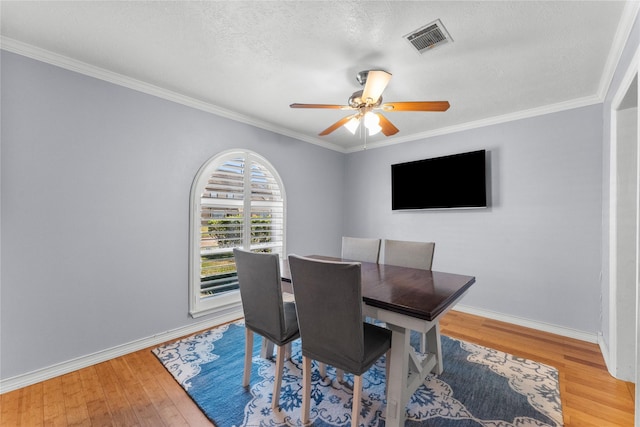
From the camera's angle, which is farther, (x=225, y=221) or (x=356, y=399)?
(x=225, y=221)

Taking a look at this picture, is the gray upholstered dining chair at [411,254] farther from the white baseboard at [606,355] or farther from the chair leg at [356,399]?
the white baseboard at [606,355]

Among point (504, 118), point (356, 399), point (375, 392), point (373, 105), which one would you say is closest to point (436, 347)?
point (375, 392)

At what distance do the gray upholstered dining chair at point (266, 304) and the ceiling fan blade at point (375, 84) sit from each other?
1.33 m

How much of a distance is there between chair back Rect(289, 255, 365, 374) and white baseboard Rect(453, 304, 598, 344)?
2628 mm

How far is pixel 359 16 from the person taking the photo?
5.24 ft

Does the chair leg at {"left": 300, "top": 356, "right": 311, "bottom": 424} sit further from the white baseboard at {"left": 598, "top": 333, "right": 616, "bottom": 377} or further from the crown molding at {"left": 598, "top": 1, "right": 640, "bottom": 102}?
the crown molding at {"left": 598, "top": 1, "right": 640, "bottom": 102}

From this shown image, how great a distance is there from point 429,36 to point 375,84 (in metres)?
0.44

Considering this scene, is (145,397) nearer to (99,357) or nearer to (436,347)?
(99,357)

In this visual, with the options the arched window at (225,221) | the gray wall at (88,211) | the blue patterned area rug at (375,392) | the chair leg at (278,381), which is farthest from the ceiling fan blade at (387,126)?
the blue patterned area rug at (375,392)

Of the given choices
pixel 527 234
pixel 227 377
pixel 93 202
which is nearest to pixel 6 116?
pixel 93 202

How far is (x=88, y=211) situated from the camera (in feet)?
7.11

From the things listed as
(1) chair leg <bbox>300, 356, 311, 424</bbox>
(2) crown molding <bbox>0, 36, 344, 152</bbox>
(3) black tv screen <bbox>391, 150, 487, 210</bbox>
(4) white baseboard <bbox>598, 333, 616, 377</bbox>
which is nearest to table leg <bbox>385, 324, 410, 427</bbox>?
(1) chair leg <bbox>300, 356, 311, 424</bbox>

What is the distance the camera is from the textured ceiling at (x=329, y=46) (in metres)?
1.56

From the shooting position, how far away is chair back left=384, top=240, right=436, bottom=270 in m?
2.41
